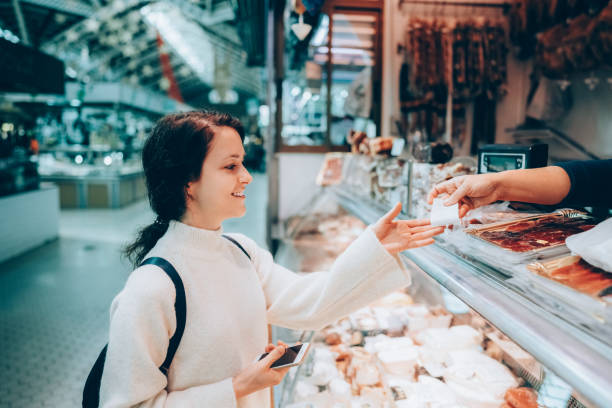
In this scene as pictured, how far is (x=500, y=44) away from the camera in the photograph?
3906 mm

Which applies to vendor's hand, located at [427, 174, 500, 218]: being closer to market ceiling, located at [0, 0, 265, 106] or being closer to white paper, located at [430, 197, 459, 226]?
white paper, located at [430, 197, 459, 226]

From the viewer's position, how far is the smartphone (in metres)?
1.07

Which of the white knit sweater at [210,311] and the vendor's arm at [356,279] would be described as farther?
the vendor's arm at [356,279]

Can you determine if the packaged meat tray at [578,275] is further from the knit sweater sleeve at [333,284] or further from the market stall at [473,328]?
the knit sweater sleeve at [333,284]

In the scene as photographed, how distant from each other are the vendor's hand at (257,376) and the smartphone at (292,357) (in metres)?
0.01

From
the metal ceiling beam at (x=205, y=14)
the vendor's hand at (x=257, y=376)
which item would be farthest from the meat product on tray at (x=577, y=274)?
the metal ceiling beam at (x=205, y=14)

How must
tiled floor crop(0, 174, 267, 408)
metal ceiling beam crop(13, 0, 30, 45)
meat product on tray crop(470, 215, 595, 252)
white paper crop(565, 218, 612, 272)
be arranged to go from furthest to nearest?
metal ceiling beam crop(13, 0, 30, 45) < tiled floor crop(0, 174, 267, 408) < meat product on tray crop(470, 215, 595, 252) < white paper crop(565, 218, 612, 272)

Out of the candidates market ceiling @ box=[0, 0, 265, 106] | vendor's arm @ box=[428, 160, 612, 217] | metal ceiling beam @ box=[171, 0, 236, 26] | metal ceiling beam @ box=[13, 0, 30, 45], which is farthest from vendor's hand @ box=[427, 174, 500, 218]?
metal ceiling beam @ box=[171, 0, 236, 26]

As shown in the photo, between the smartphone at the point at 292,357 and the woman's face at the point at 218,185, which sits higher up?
the woman's face at the point at 218,185

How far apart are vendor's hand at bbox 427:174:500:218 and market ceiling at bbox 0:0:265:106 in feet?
13.0

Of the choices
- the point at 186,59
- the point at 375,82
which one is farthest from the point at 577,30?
the point at 186,59

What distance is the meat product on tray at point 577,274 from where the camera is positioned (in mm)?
721

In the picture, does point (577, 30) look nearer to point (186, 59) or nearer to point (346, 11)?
point (346, 11)

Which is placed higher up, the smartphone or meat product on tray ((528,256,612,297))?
meat product on tray ((528,256,612,297))
